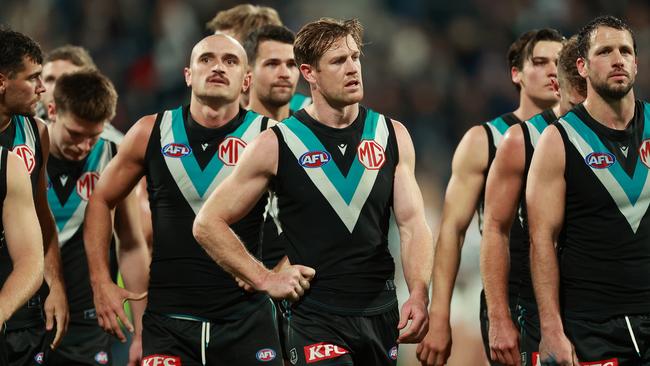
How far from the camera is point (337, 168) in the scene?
5695 millimetres

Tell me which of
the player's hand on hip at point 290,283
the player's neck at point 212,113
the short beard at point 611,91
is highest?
the short beard at point 611,91

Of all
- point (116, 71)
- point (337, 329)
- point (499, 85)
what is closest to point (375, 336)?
point (337, 329)

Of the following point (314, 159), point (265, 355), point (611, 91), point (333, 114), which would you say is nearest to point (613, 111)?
point (611, 91)

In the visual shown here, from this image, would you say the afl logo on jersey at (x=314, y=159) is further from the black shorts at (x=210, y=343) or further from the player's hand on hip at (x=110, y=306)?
the player's hand on hip at (x=110, y=306)

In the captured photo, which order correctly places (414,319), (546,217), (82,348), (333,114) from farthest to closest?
(82,348)
(333,114)
(546,217)
(414,319)

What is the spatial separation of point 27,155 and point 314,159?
1.84 metres

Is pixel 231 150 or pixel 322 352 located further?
pixel 231 150

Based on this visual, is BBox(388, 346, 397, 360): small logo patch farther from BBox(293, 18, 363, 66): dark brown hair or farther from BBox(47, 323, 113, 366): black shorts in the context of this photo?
BBox(47, 323, 113, 366): black shorts

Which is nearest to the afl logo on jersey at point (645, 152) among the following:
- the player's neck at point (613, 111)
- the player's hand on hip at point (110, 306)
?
the player's neck at point (613, 111)

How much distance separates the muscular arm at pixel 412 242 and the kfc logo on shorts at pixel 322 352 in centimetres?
32

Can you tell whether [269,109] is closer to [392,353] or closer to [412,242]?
[412,242]

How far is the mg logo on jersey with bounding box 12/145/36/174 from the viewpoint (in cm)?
653

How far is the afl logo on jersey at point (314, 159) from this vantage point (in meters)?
5.68

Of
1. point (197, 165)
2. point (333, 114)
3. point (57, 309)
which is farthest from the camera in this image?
point (57, 309)
